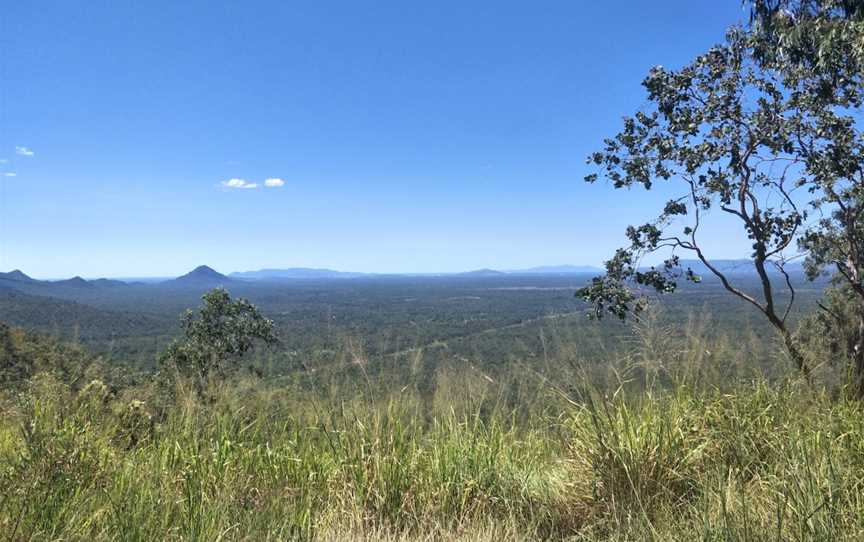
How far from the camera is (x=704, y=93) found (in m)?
6.06

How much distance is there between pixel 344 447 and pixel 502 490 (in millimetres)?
1007

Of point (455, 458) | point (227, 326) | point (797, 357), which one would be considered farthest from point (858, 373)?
point (227, 326)

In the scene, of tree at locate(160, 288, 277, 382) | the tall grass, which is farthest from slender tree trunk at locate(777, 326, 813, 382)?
tree at locate(160, 288, 277, 382)

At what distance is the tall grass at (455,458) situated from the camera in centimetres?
224

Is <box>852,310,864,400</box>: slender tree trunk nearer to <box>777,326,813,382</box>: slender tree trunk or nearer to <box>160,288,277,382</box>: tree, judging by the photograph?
<box>777,326,813,382</box>: slender tree trunk

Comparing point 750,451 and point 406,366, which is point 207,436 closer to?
point 406,366

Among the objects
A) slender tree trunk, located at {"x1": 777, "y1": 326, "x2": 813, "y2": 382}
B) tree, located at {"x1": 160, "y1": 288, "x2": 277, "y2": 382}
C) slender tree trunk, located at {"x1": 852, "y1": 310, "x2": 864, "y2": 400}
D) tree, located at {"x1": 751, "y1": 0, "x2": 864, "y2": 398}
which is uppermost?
tree, located at {"x1": 751, "y1": 0, "x2": 864, "y2": 398}

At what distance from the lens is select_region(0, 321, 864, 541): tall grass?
2238 millimetres

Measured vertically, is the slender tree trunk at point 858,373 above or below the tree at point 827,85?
below

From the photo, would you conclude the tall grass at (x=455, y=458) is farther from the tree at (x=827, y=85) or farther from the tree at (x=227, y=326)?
the tree at (x=227, y=326)

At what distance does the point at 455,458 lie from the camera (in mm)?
3033

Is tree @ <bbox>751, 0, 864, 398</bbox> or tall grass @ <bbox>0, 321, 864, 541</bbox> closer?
tall grass @ <bbox>0, 321, 864, 541</bbox>

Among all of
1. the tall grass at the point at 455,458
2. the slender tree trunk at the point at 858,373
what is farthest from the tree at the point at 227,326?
the slender tree trunk at the point at 858,373

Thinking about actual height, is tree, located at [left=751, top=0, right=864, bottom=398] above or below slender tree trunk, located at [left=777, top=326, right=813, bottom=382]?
above
